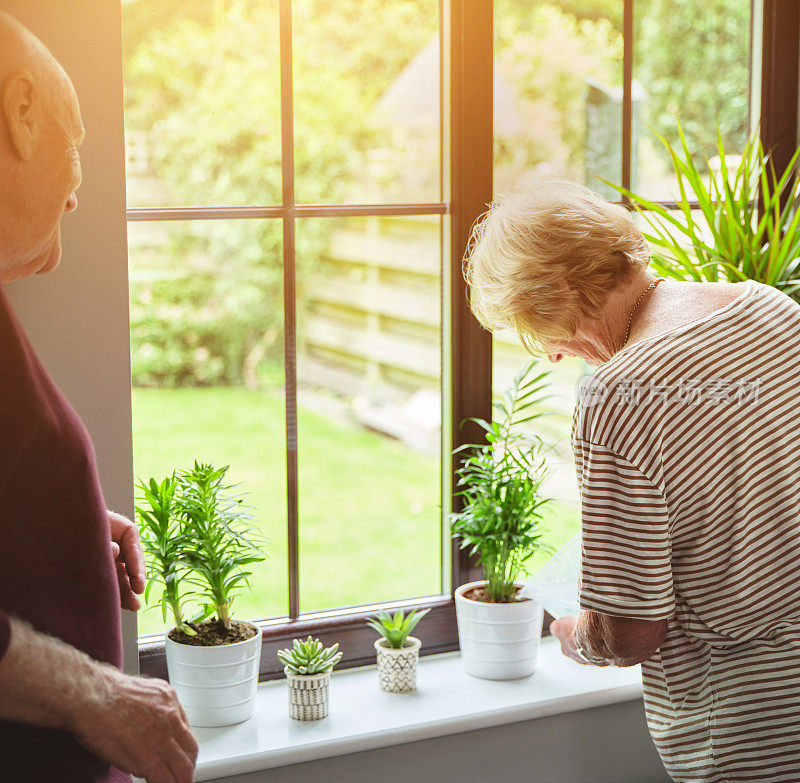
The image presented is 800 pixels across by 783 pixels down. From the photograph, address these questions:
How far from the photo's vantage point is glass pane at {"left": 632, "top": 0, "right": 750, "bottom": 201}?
270cm

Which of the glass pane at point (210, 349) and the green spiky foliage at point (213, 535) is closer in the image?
the green spiky foliage at point (213, 535)

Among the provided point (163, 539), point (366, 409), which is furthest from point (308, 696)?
point (366, 409)

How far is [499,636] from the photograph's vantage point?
2.15 meters

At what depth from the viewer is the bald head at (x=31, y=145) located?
3.65ft

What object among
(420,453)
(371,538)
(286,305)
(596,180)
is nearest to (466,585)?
(286,305)

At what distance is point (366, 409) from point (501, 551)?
6311 mm

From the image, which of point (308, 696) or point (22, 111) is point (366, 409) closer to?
point (308, 696)

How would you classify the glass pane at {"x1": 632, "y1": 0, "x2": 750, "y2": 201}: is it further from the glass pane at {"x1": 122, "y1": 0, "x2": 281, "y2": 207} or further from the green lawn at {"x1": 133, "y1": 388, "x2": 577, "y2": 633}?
the green lawn at {"x1": 133, "y1": 388, "x2": 577, "y2": 633}

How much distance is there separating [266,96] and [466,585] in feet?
17.5

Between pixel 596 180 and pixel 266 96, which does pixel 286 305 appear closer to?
pixel 596 180

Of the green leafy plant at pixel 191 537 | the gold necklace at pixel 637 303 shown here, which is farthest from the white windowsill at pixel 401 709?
the gold necklace at pixel 637 303

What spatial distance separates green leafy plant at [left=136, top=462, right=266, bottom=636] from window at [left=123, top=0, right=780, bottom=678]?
10.1 inches

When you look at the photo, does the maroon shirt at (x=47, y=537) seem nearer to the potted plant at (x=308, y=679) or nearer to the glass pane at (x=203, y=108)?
the potted plant at (x=308, y=679)

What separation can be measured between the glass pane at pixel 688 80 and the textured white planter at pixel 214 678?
153 centimetres
